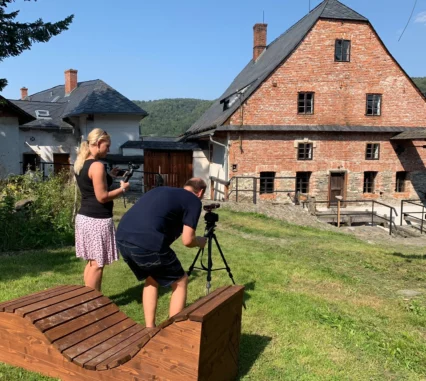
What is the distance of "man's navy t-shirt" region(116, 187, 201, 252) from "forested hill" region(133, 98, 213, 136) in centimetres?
7172

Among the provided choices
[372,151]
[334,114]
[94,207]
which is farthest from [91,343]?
[372,151]

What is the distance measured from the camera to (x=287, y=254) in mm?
8633

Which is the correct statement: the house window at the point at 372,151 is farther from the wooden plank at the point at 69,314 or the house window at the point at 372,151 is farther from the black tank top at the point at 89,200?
the wooden plank at the point at 69,314

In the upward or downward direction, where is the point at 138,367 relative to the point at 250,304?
upward

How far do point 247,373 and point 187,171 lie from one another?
19.2 m

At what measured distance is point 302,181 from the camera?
20609 mm

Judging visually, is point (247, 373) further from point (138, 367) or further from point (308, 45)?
point (308, 45)

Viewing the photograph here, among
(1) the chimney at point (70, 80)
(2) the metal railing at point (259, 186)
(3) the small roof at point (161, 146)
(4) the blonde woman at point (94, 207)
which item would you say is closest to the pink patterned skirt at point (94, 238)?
(4) the blonde woman at point (94, 207)

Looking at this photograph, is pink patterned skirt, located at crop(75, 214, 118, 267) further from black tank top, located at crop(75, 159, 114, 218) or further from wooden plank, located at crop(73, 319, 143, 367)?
wooden plank, located at crop(73, 319, 143, 367)

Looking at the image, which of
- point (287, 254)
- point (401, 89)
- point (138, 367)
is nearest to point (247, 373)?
point (138, 367)

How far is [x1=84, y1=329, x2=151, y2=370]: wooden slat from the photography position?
9.81ft

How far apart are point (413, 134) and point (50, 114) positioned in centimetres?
2350

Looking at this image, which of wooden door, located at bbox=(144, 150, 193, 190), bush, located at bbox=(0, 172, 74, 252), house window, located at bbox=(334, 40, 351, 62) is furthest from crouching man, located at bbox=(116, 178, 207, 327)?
house window, located at bbox=(334, 40, 351, 62)

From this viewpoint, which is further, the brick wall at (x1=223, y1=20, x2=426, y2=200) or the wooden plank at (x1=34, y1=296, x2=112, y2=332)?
the brick wall at (x1=223, y1=20, x2=426, y2=200)
